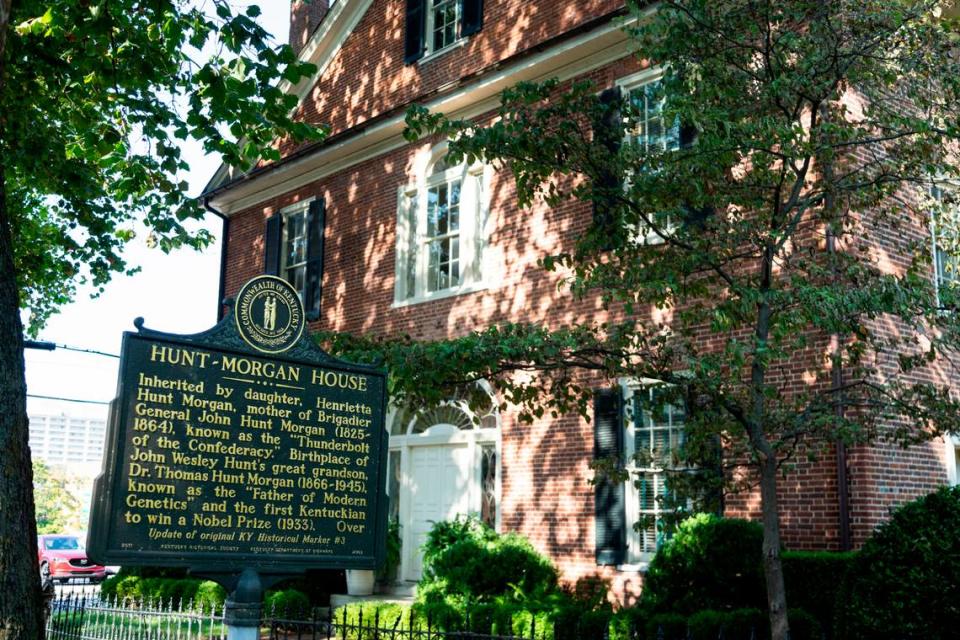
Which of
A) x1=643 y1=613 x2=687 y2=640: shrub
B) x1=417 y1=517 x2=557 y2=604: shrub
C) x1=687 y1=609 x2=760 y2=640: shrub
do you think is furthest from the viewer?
x1=417 y1=517 x2=557 y2=604: shrub

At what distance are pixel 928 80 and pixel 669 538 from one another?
5.52m

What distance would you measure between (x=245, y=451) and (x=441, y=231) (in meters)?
11.5

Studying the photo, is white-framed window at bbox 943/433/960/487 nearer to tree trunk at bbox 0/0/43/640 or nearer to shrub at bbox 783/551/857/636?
shrub at bbox 783/551/857/636

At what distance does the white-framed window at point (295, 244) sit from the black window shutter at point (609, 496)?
7.94m

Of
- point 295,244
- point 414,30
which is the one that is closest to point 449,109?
point 414,30

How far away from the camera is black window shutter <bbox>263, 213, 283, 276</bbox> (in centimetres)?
2025

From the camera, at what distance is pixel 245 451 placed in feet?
19.2

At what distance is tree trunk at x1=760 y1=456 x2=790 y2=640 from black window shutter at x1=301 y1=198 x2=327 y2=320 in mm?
11872

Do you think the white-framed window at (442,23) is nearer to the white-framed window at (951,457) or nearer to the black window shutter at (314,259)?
the black window shutter at (314,259)

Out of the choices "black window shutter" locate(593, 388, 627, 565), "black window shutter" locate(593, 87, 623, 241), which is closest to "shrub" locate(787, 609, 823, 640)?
"black window shutter" locate(593, 388, 627, 565)

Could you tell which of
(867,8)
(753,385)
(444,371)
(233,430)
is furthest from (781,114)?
(233,430)

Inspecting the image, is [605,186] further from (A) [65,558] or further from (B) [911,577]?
(A) [65,558]

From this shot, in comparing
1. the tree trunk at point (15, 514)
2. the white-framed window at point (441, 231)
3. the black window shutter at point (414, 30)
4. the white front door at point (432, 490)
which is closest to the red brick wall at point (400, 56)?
the black window shutter at point (414, 30)

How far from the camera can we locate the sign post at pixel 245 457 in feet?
17.8
